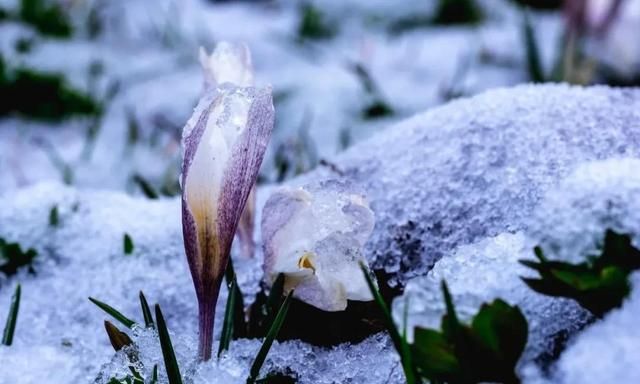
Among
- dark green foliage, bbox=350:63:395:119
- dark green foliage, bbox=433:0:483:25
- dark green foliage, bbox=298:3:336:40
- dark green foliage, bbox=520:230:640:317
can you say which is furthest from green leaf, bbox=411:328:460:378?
dark green foliage, bbox=433:0:483:25

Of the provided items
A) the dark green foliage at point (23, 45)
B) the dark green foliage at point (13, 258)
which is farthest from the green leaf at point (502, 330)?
the dark green foliage at point (23, 45)

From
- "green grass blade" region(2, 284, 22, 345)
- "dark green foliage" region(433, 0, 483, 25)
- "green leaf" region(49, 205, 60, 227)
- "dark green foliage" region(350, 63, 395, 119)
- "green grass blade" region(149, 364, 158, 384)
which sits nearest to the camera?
"green grass blade" region(149, 364, 158, 384)

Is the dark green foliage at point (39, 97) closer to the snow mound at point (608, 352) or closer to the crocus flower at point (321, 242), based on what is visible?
the crocus flower at point (321, 242)

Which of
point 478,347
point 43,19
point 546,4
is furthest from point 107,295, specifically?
point 546,4

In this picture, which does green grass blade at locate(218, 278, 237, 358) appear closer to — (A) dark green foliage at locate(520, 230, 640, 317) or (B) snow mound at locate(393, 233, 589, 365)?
(B) snow mound at locate(393, 233, 589, 365)

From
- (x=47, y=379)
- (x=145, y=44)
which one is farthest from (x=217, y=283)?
(x=145, y=44)

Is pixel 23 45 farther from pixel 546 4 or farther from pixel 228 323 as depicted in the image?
pixel 546 4

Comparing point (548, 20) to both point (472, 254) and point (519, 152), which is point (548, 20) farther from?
point (472, 254)
